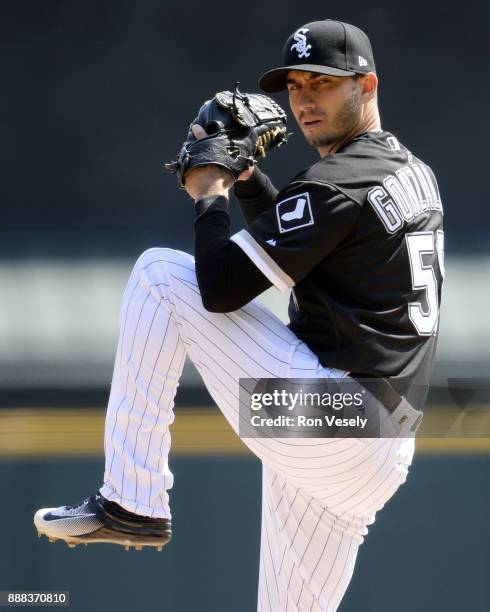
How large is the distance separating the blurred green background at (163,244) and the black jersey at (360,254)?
Result: 121 cm

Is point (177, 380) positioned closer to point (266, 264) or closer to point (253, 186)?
point (266, 264)

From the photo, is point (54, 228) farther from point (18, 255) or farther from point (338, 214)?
point (338, 214)

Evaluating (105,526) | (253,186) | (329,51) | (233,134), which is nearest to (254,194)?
(253,186)

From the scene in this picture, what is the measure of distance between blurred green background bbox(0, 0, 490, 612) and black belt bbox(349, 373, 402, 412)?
3.97ft

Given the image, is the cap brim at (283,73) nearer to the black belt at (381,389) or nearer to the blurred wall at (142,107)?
the black belt at (381,389)

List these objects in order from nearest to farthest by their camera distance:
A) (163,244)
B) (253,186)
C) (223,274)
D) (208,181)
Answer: (223,274) < (208,181) < (253,186) < (163,244)

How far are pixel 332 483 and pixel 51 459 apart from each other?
134 cm

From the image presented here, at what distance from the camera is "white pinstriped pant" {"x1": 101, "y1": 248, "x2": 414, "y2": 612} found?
2.02m

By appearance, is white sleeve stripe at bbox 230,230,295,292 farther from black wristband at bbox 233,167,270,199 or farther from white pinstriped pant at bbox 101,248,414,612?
black wristband at bbox 233,167,270,199

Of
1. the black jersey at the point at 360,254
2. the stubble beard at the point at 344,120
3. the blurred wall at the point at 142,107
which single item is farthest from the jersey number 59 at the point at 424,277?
the blurred wall at the point at 142,107

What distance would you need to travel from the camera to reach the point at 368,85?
2.15m

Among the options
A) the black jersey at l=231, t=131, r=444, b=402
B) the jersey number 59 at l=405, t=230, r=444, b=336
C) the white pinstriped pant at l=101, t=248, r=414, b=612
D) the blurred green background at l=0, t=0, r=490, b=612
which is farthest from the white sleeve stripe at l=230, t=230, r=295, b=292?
the blurred green background at l=0, t=0, r=490, b=612

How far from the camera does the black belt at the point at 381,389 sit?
2.06 metres

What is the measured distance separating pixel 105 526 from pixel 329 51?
2.93 feet
